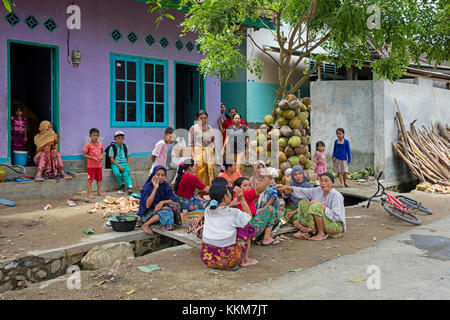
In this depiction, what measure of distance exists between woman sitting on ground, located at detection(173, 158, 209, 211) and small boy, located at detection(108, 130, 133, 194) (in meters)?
2.87

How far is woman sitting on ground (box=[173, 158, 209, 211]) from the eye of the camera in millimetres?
6500

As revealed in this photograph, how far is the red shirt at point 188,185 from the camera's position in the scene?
6.47 metres

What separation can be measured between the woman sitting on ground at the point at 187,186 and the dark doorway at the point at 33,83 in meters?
3.85

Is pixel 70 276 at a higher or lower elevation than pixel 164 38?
lower

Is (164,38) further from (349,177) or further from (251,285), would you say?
(251,285)

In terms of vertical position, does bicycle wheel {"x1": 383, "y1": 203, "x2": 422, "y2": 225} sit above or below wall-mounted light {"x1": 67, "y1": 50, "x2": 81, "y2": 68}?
below

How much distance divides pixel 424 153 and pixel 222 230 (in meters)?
9.53

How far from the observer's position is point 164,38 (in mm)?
10867

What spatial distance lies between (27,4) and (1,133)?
2.58 metres

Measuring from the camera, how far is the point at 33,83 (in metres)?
10.4

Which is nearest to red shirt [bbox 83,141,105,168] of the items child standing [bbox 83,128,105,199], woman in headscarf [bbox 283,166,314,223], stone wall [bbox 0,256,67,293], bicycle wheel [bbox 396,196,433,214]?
child standing [bbox 83,128,105,199]

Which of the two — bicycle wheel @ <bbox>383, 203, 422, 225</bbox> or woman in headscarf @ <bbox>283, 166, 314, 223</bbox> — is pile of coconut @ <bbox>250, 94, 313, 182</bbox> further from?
woman in headscarf @ <bbox>283, 166, 314, 223</bbox>
